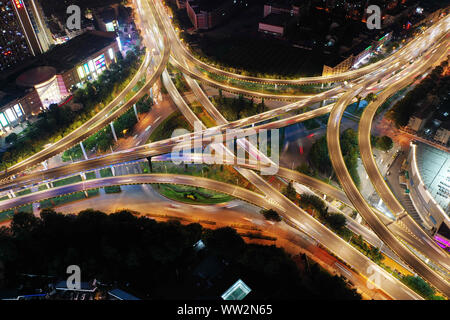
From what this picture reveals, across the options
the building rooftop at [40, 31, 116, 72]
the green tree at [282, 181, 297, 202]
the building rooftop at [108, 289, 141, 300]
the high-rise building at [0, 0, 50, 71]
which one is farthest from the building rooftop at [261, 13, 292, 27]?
the building rooftop at [108, 289, 141, 300]

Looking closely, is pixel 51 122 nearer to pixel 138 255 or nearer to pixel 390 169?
pixel 138 255

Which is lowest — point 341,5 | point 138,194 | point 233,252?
point 138,194

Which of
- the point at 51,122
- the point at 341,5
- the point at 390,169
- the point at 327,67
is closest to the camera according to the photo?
the point at 390,169

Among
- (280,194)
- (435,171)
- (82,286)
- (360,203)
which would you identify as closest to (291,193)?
(280,194)

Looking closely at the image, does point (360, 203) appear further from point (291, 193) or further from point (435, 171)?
point (435, 171)

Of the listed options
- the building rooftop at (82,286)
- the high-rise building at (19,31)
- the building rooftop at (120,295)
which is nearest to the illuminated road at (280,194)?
the building rooftop at (82,286)

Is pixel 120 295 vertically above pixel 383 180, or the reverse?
pixel 383 180

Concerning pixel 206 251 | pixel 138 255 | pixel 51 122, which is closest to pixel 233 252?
pixel 206 251

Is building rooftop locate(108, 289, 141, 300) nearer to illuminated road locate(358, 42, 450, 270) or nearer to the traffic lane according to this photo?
the traffic lane

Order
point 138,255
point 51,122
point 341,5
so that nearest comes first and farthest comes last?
point 138,255 < point 51,122 < point 341,5
